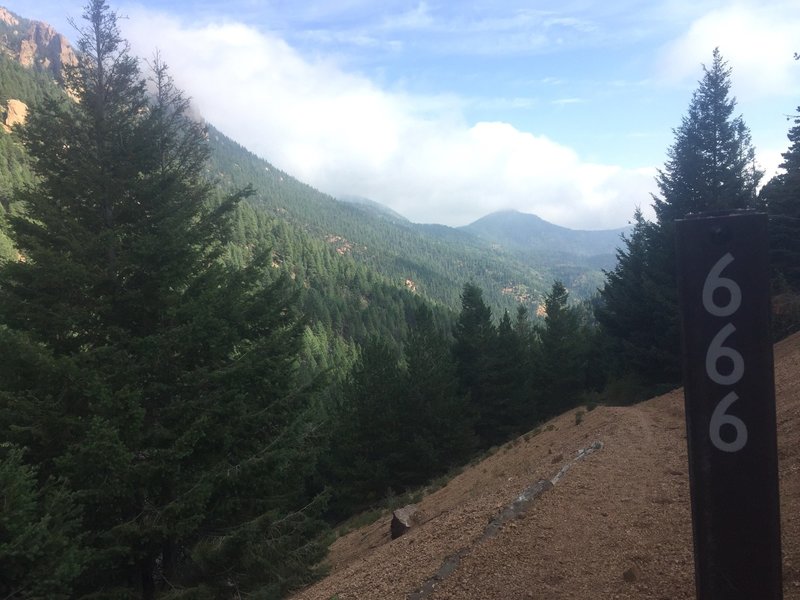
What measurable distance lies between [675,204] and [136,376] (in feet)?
72.0

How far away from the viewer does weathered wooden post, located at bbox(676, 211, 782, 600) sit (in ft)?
7.00

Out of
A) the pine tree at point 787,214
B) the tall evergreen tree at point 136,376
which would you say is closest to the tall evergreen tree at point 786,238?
the pine tree at point 787,214

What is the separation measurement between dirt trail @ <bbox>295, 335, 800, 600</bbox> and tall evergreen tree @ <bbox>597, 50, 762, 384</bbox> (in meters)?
9.64

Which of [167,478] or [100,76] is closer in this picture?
[167,478]

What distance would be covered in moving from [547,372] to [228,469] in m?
25.5

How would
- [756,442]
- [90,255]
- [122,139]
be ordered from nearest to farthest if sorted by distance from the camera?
[756,442] → [90,255] → [122,139]

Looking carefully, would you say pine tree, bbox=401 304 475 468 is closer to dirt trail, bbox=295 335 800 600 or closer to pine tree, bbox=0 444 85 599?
dirt trail, bbox=295 335 800 600

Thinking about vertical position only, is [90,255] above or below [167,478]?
above

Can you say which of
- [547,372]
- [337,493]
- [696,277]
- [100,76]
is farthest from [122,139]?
[547,372]

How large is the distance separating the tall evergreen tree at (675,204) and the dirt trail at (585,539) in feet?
31.6

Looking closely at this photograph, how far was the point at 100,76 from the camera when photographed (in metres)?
8.61

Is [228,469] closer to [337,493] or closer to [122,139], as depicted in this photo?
[122,139]

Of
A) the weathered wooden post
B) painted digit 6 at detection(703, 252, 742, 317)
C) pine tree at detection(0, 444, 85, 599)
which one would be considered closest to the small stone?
the weathered wooden post

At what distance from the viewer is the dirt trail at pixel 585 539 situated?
4.48m
